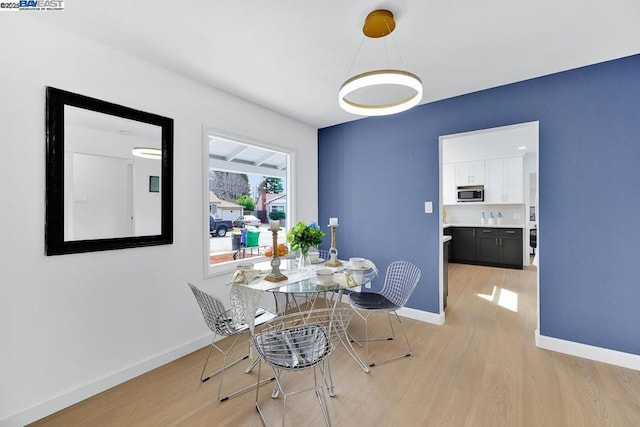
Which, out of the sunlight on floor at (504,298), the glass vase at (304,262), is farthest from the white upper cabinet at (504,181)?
the glass vase at (304,262)

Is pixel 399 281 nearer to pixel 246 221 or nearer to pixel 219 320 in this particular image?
pixel 219 320

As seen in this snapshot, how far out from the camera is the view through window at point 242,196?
3.02 metres

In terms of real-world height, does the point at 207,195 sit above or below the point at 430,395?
above

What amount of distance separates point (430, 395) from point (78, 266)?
2.72 m

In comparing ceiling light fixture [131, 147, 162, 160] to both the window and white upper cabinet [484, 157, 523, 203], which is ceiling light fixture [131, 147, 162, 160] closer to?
the window

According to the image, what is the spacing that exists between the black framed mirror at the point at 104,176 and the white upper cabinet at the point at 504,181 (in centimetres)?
647

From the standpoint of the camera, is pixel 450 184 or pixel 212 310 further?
pixel 450 184

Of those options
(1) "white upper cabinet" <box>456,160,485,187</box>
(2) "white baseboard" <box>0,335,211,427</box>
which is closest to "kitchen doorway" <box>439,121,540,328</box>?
(1) "white upper cabinet" <box>456,160,485,187</box>

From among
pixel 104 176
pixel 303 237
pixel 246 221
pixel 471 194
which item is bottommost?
pixel 303 237

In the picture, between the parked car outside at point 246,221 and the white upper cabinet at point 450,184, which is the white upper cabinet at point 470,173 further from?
the parked car outside at point 246,221

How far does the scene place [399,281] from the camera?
2875mm

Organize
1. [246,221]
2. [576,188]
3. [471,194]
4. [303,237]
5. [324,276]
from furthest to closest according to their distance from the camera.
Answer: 1. [471,194]
2. [246,221]
3. [576,188]
4. [303,237]
5. [324,276]

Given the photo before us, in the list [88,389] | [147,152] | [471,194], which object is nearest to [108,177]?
[147,152]

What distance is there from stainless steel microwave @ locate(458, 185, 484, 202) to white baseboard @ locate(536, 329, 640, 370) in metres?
4.16
